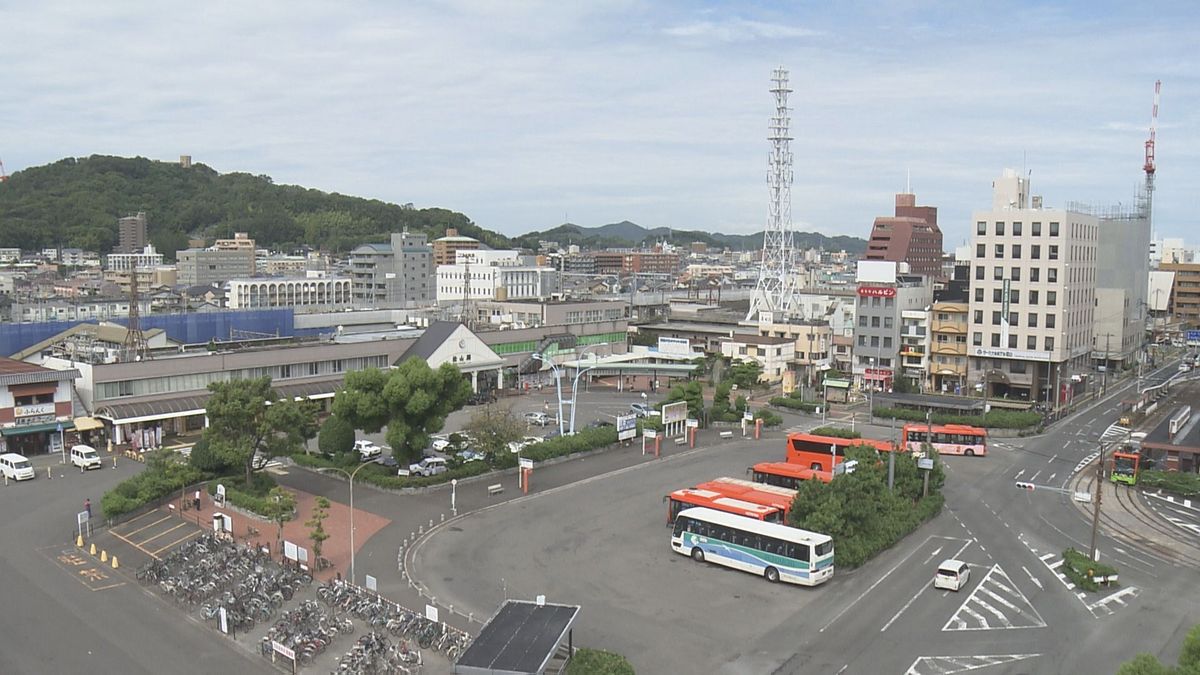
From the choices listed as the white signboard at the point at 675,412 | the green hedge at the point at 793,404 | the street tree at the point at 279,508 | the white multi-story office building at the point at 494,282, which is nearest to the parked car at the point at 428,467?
the street tree at the point at 279,508

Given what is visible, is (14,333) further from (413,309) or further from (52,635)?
(52,635)

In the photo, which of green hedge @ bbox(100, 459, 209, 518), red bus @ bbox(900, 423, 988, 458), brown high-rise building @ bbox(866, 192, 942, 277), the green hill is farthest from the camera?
the green hill

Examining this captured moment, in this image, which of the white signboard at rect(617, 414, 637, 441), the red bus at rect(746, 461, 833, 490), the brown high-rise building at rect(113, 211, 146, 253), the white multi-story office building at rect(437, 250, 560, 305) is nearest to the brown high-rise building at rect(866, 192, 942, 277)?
the white multi-story office building at rect(437, 250, 560, 305)

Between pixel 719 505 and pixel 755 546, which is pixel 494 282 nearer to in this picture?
pixel 719 505

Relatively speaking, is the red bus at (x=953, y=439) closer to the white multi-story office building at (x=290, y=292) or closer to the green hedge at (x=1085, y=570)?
the green hedge at (x=1085, y=570)

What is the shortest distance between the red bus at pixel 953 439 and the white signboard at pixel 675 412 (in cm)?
996

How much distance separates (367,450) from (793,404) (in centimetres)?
2482

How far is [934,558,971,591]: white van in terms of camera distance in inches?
882

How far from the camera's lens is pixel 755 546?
2355 cm

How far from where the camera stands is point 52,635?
63.2 ft

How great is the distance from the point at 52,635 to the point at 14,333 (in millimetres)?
38992

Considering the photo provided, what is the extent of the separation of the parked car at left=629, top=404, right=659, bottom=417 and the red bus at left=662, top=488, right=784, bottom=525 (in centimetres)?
1887

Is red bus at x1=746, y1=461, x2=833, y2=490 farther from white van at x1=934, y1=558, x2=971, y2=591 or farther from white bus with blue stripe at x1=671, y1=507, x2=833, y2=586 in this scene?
white van at x1=934, y1=558, x2=971, y2=591

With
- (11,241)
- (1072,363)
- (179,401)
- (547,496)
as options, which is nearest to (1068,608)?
(547,496)
